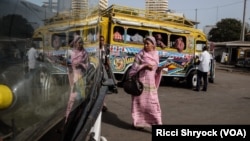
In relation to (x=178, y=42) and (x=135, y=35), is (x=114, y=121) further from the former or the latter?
(x=178, y=42)

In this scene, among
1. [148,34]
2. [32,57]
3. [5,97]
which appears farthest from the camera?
[148,34]

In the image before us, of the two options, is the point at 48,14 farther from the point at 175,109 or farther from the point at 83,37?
the point at 175,109

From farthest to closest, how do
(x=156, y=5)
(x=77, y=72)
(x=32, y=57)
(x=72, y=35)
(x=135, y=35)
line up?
(x=156, y=5), (x=135, y=35), (x=77, y=72), (x=72, y=35), (x=32, y=57)

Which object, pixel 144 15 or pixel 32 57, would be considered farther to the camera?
pixel 144 15

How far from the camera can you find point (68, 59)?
1.57 m

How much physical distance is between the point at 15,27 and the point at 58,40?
32 cm

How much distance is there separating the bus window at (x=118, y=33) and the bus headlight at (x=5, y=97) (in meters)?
10.5

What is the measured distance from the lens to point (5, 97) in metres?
1.12

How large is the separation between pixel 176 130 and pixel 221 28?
53.9m

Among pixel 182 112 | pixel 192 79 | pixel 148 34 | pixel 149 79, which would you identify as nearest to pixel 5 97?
pixel 149 79

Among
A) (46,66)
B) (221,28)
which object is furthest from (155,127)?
(221,28)

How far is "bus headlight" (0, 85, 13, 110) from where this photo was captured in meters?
1.11

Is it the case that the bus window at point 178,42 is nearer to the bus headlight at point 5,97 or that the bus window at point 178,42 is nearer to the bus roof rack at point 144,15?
the bus roof rack at point 144,15

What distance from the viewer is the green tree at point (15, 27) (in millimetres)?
1103
